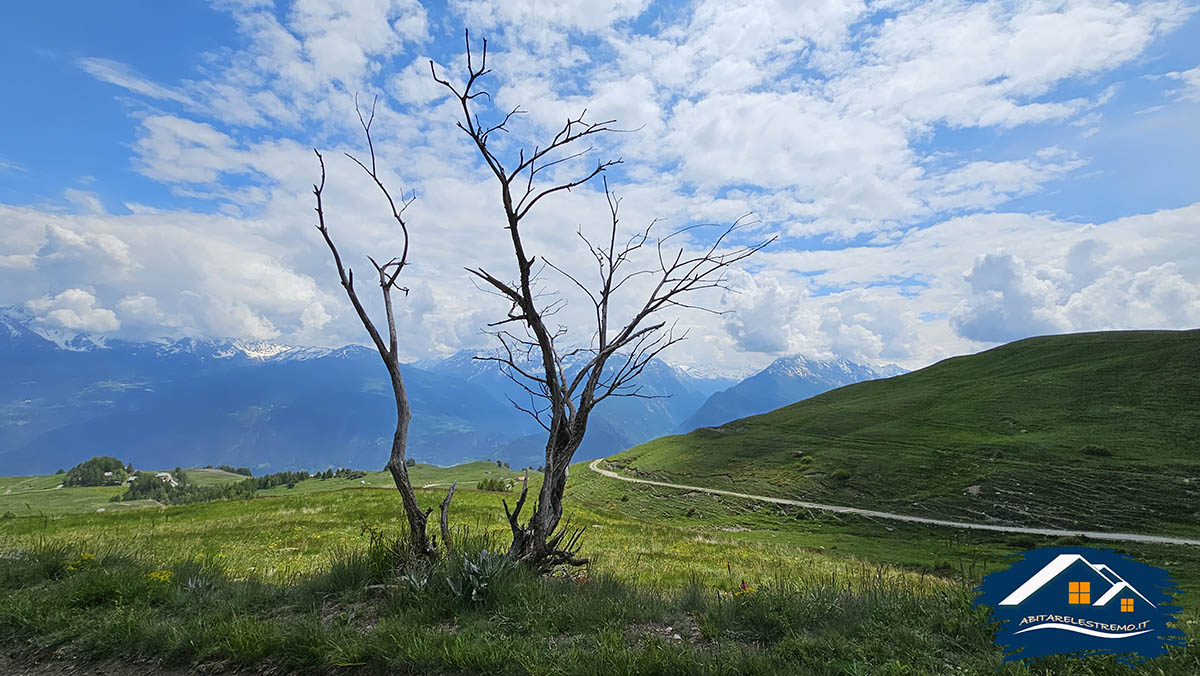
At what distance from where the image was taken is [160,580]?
721 centimetres

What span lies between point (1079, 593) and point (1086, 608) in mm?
110

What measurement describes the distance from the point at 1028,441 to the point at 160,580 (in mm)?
60509

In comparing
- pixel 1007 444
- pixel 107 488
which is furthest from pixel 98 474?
pixel 1007 444

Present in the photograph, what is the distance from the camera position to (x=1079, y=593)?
4.35 m

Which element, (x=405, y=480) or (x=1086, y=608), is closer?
(x=1086, y=608)

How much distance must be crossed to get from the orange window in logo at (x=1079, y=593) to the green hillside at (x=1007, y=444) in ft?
128

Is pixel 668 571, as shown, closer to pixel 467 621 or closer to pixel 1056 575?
pixel 467 621

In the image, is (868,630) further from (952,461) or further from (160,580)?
(952,461)

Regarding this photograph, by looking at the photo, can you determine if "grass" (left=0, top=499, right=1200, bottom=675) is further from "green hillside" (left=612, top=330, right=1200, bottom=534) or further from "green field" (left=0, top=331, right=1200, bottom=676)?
"green hillside" (left=612, top=330, right=1200, bottom=534)

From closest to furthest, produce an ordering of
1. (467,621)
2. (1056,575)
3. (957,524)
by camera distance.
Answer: (1056,575) → (467,621) → (957,524)

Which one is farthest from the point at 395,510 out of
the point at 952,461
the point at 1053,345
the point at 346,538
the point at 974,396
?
the point at 1053,345

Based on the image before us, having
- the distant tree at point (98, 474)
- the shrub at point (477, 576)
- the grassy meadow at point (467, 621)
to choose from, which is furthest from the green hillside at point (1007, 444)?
the distant tree at point (98, 474)

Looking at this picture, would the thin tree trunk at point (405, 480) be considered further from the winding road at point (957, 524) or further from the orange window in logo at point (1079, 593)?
the winding road at point (957, 524)

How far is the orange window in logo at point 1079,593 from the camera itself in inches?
170
